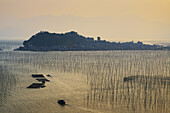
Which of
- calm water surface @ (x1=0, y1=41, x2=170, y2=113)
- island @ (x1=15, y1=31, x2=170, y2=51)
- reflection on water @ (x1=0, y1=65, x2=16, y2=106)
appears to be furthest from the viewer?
island @ (x1=15, y1=31, x2=170, y2=51)

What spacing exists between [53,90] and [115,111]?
12.9 metres

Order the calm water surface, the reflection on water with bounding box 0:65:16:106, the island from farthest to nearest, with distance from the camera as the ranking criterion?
1. the island
2. the reflection on water with bounding box 0:65:16:106
3. the calm water surface

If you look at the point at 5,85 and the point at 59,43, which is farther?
the point at 59,43

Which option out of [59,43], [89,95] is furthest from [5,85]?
[59,43]

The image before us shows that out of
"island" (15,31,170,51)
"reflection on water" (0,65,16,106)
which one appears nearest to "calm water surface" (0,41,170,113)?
"reflection on water" (0,65,16,106)

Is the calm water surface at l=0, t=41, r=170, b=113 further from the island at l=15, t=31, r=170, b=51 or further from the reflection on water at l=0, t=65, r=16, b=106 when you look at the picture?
the island at l=15, t=31, r=170, b=51

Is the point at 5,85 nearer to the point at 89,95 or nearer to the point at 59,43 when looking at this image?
the point at 89,95

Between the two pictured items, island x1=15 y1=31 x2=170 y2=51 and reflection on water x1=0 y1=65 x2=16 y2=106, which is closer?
reflection on water x1=0 y1=65 x2=16 y2=106

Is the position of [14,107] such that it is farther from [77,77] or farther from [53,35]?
[53,35]

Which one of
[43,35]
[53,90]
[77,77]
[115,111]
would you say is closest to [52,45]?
[43,35]

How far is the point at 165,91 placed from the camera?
36.9m

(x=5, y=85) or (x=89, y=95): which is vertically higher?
(x=5, y=85)

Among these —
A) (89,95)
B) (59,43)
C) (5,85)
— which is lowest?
(89,95)

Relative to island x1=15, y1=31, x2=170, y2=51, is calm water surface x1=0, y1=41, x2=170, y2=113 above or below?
below
